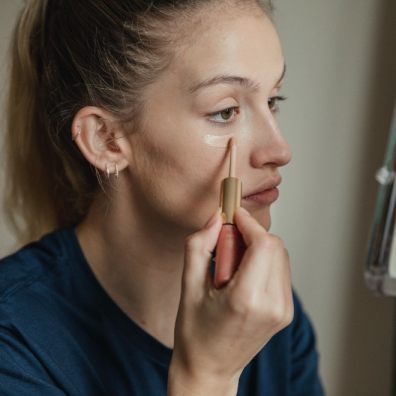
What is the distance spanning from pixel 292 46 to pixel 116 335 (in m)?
0.74

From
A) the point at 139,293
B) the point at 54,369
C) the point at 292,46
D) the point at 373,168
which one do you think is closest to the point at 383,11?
the point at 292,46

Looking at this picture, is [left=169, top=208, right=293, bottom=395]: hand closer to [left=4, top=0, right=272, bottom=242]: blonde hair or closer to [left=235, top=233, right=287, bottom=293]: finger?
[left=235, top=233, right=287, bottom=293]: finger

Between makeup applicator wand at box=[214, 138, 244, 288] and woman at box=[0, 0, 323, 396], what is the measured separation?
0.01 meters

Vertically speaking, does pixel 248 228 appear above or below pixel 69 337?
above

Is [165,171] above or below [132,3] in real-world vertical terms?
below

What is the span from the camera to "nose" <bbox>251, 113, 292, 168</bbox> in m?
0.79

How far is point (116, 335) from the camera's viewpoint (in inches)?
33.8

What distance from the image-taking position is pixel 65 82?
2.91 feet

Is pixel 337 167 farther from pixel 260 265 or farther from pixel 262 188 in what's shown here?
pixel 260 265

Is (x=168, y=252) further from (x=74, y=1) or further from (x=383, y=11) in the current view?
(x=383, y=11)

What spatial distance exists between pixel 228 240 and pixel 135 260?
0.94 feet

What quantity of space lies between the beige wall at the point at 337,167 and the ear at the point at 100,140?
464 millimetres

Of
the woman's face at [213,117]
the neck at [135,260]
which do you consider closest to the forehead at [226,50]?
the woman's face at [213,117]

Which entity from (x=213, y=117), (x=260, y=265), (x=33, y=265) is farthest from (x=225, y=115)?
(x=33, y=265)
